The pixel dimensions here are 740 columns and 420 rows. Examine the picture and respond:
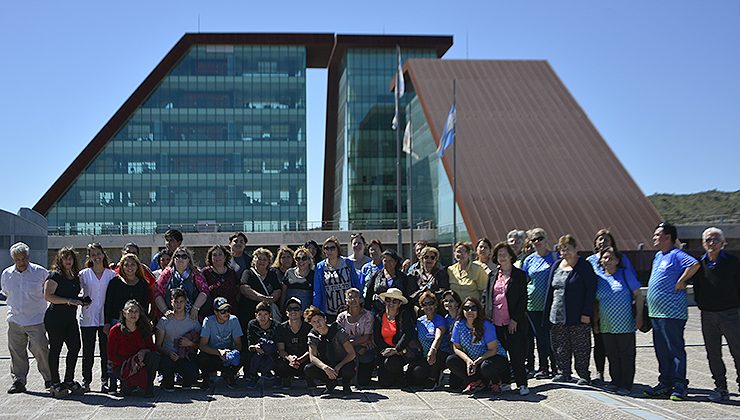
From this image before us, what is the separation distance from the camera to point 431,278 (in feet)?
29.7

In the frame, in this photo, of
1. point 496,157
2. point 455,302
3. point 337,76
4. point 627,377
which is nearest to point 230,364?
point 455,302

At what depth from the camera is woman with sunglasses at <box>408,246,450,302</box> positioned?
351 inches

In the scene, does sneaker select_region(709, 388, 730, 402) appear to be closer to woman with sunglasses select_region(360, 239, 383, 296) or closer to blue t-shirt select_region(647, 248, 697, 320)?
blue t-shirt select_region(647, 248, 697, 320)

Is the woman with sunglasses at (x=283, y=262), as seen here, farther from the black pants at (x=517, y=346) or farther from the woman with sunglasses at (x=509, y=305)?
the black pants at (x=517, y=346)

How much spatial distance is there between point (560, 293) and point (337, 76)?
171 ft

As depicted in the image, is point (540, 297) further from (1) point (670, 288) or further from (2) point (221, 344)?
(2) point (221, 344)

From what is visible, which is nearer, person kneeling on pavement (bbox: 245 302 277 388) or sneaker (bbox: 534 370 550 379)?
person kneeling on pavement (bbox: 245 302 277 388)

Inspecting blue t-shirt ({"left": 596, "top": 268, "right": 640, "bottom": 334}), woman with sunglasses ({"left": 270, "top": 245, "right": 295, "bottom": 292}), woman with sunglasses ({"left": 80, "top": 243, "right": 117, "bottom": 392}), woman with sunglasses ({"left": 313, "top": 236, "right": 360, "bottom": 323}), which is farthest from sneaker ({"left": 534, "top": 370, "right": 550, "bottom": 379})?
woman with sunglasses ({"left": 80, "top": 243, "right": 117, "bottom": 392})

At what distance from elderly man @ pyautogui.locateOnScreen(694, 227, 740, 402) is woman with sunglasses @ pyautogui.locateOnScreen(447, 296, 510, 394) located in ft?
6.67

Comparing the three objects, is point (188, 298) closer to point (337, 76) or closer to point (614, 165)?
point (614, 165)

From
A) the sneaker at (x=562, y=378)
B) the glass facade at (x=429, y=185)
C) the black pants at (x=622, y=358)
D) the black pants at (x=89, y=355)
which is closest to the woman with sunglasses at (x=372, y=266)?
the sneaker at (x=562, y=378)

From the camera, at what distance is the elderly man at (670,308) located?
7.68 metres

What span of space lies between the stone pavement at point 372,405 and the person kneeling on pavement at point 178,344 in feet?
0.64

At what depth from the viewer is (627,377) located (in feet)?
26.4
